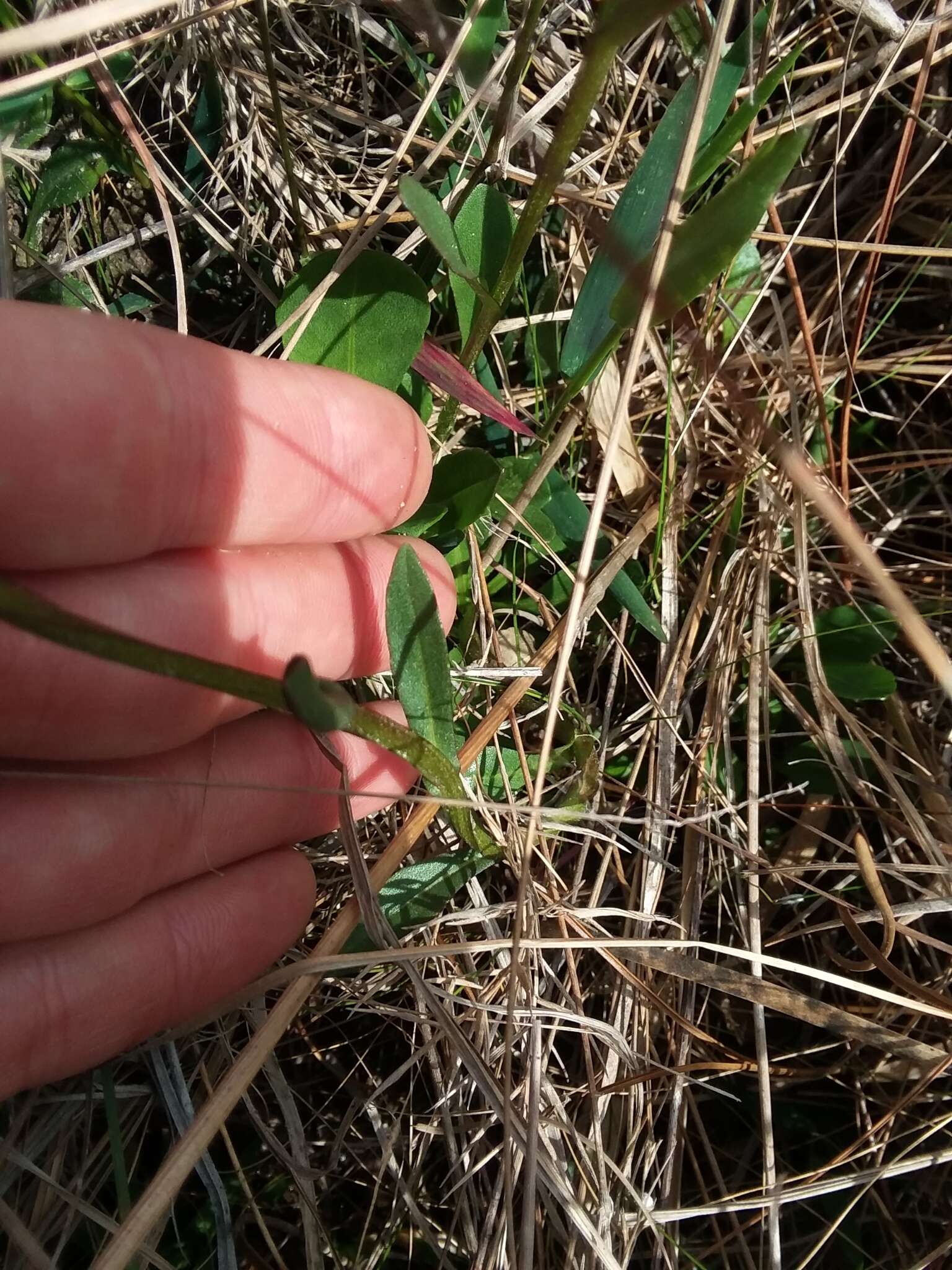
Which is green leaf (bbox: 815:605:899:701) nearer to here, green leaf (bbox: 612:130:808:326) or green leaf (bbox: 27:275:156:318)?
green leaf (bbox: 612:130:808:326)

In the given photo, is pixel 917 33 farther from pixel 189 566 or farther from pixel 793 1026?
pixel 793 1026

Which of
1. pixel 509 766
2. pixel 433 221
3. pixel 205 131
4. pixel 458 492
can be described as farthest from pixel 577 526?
pixel 205 131

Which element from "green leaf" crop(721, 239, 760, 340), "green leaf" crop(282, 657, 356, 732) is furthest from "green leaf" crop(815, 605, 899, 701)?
"green leaf" crop(282, 657, 356, 732)

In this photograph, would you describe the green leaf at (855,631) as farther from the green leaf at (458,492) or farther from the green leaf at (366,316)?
the green leaf at (366,316)

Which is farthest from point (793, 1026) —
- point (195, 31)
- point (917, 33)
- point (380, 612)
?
point (195, 31)

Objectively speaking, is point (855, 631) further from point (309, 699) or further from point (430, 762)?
point (309, 699)

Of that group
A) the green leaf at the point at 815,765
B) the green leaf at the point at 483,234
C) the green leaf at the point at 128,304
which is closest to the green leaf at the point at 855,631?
the green leaf at the point at 815,765

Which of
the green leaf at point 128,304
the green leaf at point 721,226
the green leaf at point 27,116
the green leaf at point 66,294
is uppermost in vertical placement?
the green leaf at point 27,116
